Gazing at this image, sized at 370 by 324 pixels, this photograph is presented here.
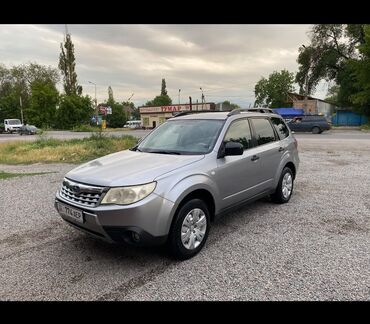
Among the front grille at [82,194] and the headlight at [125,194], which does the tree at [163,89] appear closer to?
the front grille at [82,194]

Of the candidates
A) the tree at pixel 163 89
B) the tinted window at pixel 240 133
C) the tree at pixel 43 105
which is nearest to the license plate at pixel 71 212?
the tinted window at pixel 240 133

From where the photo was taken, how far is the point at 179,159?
361 cm

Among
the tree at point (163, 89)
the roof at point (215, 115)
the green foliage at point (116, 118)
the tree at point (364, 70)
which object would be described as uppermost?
the tree at point (163, 89)

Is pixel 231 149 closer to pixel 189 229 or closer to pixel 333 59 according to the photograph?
pixel 189 229

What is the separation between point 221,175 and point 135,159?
1.12m

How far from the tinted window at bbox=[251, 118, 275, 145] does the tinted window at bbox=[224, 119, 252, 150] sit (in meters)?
0.24

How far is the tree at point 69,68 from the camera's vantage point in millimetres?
56938

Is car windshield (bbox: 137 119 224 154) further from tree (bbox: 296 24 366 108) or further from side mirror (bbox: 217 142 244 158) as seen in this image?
tree (bbox: 296 24 366 108)

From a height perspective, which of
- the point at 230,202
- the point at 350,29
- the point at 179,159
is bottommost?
the point at 230,202

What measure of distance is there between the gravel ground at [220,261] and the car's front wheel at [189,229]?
5.2 inches

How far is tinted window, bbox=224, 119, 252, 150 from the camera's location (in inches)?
166

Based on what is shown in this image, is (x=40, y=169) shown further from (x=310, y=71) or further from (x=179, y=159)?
(x=310, y=71)
